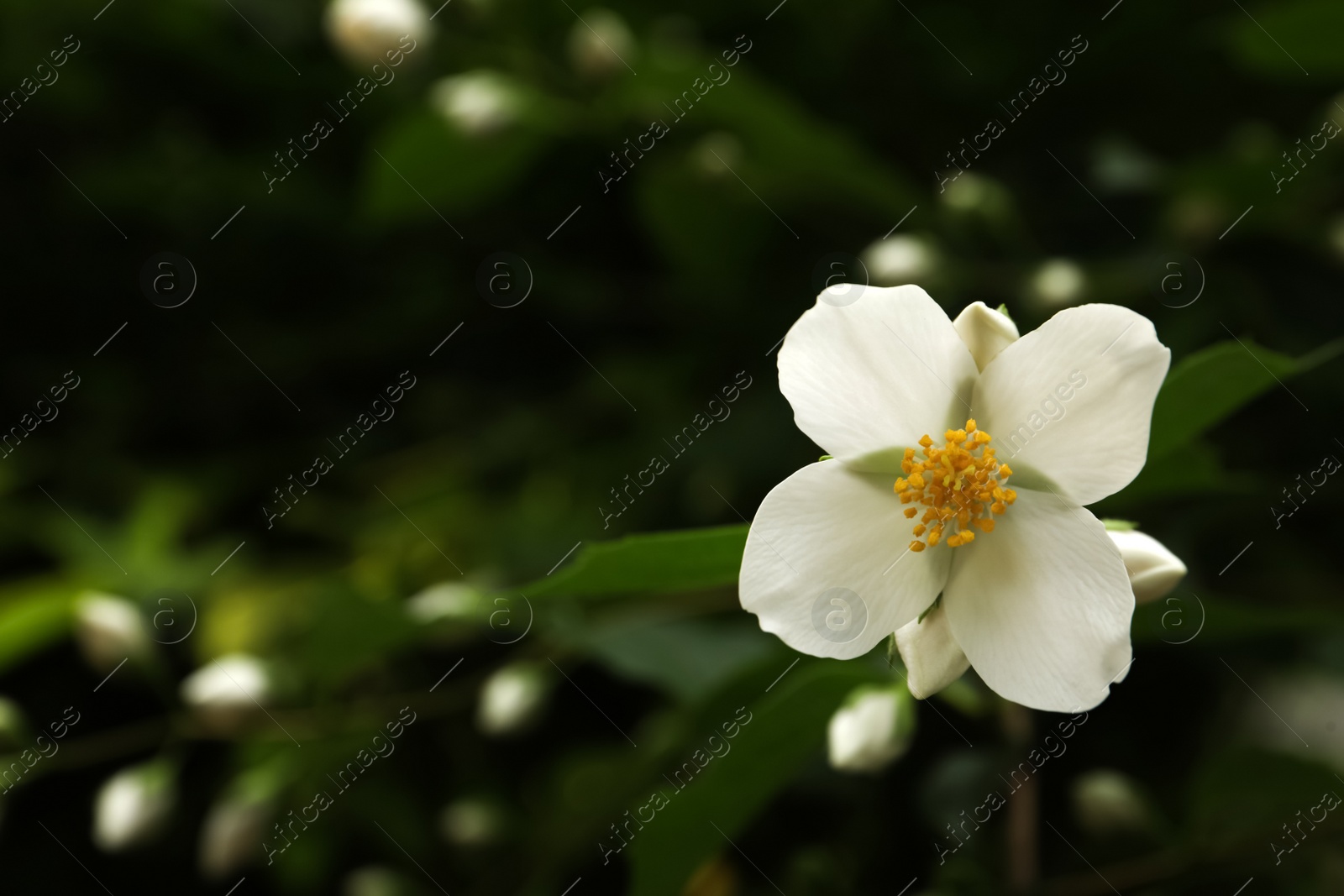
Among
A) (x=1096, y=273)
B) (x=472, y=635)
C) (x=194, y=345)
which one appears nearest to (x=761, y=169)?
(x=1096, y=273)

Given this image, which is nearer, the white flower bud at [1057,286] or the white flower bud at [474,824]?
the white flower bud at [1057,286]

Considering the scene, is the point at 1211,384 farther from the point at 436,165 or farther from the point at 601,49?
the point at 436,165

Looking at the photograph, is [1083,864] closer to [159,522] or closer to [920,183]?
[920,183]

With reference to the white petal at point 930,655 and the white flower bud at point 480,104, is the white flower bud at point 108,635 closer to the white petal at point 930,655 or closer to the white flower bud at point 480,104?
the white flower bud at point 480,104

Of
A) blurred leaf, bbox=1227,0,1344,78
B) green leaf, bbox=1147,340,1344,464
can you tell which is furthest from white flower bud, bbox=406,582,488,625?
blurred leaf, bbox=1227,0,1344,78

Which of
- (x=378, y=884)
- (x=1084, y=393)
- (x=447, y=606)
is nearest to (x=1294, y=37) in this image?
(x=1084, y=393)

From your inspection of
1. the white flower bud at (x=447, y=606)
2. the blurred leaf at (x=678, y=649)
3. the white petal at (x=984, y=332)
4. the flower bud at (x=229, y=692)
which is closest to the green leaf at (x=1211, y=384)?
the white petal at (x=984, y=332)
